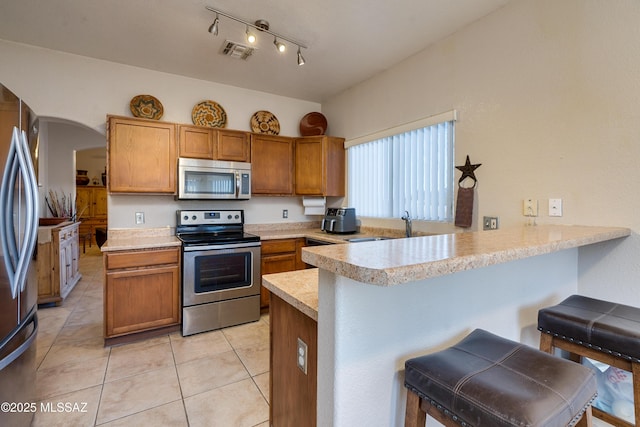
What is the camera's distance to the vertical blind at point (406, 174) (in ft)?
8.68

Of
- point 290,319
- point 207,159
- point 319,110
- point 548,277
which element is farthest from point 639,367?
point 319,110

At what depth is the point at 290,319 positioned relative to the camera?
1.27m

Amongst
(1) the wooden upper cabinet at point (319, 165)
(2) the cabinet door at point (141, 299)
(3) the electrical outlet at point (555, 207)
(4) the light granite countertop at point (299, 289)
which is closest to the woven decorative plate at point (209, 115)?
(1) the wooden upper cabinet at point (319, 165)

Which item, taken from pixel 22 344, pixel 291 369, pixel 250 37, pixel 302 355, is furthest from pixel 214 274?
pixel 250 37

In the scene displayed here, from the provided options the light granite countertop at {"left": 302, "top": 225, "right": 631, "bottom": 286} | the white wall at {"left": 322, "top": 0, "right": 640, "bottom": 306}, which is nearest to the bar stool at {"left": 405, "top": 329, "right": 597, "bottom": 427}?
the light granite countertop at {"left": 302, "top": 225, "right": 631, "bottom": 286}

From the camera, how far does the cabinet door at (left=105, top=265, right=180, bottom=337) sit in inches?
101

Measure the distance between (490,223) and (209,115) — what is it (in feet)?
10.1

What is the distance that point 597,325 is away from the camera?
1284 millimetres

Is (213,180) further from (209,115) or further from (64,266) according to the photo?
(64,266)

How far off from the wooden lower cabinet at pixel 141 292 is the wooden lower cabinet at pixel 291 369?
176cm

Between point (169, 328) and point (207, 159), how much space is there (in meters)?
1.72

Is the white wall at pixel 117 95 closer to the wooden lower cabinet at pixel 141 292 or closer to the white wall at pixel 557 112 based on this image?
the wooden lower cabinet at pixel 141 292

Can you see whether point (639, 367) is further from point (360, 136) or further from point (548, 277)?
point (360, 136)

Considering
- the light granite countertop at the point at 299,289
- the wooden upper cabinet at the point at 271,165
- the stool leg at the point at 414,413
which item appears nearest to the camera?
the stool leg at the point at 414,413
